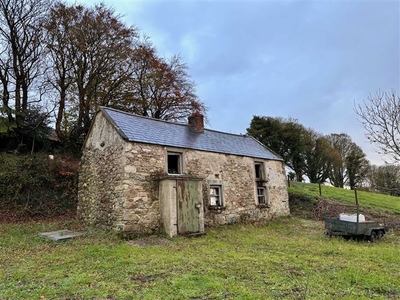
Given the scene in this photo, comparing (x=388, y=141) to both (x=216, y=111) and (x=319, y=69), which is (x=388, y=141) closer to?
(x=319, y=69)

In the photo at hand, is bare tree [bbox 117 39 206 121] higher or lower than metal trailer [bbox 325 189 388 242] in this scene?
higher

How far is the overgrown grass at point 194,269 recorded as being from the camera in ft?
14.0

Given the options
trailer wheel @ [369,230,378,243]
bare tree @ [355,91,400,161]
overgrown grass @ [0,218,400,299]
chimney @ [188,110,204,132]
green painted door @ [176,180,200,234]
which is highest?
chimney @ [188,110,204,132]

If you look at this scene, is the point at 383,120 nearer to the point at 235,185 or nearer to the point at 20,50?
the point at 235,185

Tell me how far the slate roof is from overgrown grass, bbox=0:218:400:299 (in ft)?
12.6

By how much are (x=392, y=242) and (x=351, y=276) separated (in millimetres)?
5668

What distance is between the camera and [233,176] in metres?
12.9

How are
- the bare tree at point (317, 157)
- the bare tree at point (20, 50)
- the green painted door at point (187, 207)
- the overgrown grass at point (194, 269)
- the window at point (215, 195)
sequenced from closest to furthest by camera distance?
the overgrown grass at point (194, 269) < the green painted door at point (187, 207) < the window at point (215, 195) < the bare tree at point (20, 50) < the bare tree at point (317, 157)

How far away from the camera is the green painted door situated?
9543 millimetres

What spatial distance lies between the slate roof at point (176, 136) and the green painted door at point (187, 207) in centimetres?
190

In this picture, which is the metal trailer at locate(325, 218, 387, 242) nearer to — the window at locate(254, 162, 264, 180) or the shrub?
the window at locate(254, 162, 264, 180)

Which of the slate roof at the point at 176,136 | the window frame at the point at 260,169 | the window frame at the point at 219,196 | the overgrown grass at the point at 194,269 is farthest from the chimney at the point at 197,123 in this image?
the overgrown grass at the point at 194,269

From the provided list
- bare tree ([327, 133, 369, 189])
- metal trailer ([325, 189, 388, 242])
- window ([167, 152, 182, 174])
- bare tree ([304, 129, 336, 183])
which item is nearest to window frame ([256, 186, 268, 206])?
metal trailer ([325, 189, 388, 242])

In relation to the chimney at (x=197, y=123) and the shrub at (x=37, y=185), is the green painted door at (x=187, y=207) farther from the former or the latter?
the shrub at (x=37, y=185)
